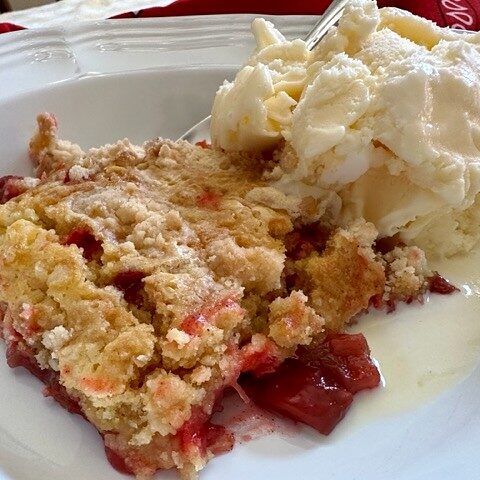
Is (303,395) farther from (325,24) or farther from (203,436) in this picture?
(325,24)

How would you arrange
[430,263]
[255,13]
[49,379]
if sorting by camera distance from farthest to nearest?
[255,13] → [430,263] → [49,379]

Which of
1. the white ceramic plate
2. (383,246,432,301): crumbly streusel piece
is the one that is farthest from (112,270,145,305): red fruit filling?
(383,246,432,301): crumbly streusel piece

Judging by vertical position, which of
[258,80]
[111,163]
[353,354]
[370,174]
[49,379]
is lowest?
[353,354]

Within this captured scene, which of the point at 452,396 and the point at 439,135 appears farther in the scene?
the point at 439,135

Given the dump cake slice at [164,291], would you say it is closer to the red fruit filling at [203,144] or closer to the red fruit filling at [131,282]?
the red fruit filling at [131,282]

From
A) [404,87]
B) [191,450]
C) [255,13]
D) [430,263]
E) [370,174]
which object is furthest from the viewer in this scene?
[255,13]

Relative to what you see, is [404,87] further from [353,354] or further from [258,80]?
[353,354]

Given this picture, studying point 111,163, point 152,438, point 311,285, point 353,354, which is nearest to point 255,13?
point 111,163
